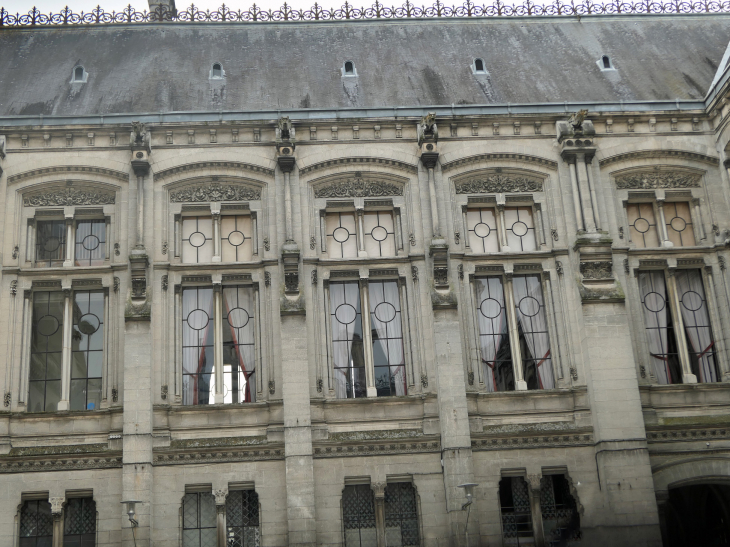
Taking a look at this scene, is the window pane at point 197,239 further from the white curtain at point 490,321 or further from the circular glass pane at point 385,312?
the white curtain at point 490,321

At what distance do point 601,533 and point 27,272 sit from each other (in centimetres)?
1713

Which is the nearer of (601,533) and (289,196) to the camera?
(601,533)

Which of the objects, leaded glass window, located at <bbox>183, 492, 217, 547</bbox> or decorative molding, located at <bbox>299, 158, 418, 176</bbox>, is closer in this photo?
leaded glass window, located at <bbox>183, 492, 217, 547</bbox>

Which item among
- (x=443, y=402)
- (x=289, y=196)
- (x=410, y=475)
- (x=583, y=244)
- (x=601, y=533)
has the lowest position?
(x=601, y=533)

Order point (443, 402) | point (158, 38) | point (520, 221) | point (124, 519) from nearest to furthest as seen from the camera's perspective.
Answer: point (124, 519) → point (443, 402) → point (520, 221) → point (158, 38)

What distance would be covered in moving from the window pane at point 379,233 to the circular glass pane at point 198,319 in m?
5.05

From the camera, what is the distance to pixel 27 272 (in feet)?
84.8

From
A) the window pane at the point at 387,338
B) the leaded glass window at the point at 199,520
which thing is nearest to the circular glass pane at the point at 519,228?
the window pane at the point at 387,338

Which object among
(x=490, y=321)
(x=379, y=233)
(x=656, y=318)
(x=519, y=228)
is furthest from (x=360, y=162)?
(x=656, y=318)

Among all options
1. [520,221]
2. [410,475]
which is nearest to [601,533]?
[410,475]

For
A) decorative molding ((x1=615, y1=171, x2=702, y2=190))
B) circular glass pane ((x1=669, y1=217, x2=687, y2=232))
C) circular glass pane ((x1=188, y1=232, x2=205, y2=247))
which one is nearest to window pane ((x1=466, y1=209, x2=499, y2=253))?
decorative molding ((x1=615, y1=171, x2=702, y2=190))

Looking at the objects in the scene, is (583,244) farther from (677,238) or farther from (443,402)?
(443,402)

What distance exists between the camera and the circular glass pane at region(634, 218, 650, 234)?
91.2ft

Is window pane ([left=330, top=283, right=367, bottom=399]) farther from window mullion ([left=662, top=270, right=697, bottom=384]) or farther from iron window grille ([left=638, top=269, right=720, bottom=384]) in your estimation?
window mullion ([left=662, top=270, right=697, bottom=384])
